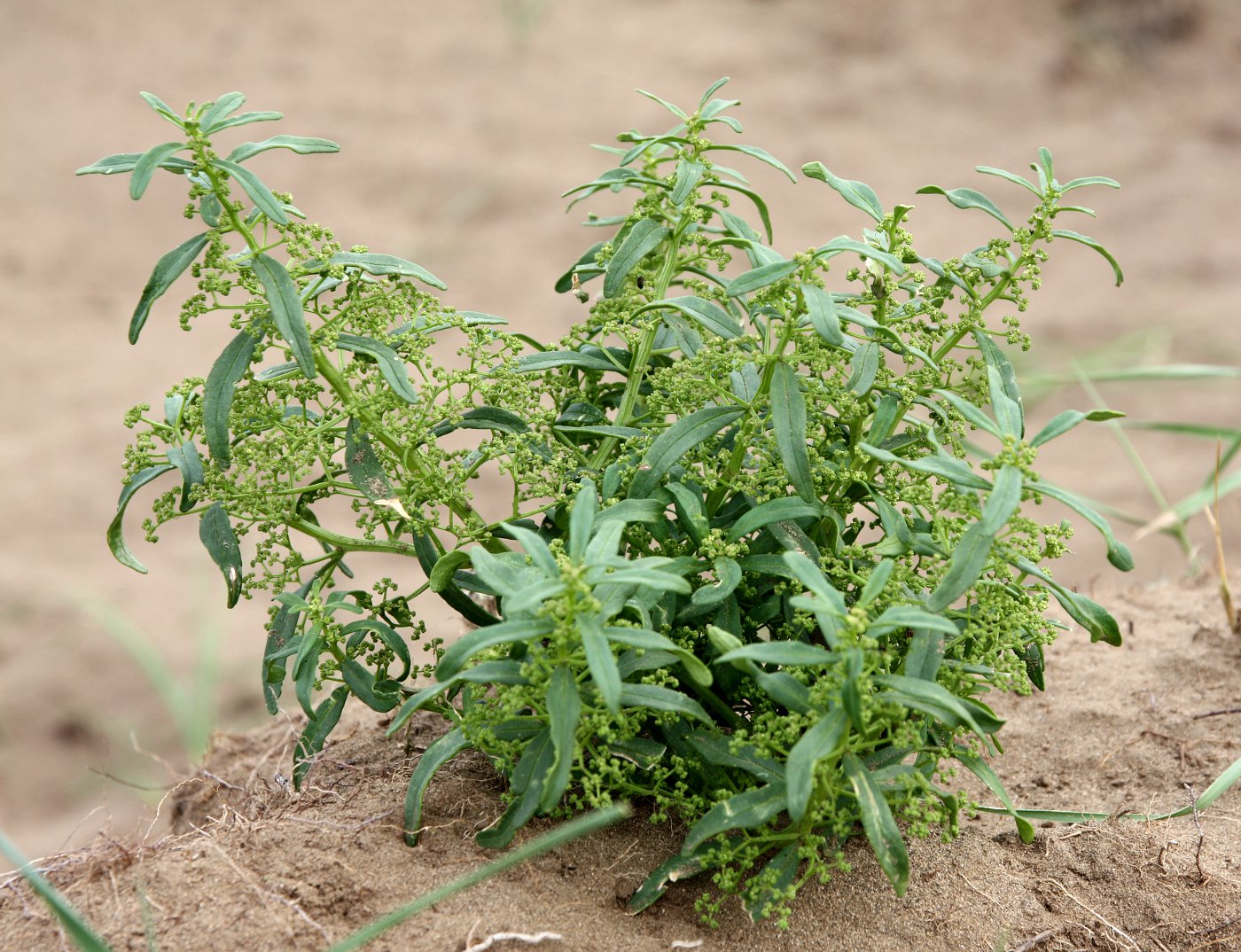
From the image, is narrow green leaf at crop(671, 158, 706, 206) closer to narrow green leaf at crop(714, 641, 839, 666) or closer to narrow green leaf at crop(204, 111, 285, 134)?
narrow green leaf at crop(204, 111, 285, 134)

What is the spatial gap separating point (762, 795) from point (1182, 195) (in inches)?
221

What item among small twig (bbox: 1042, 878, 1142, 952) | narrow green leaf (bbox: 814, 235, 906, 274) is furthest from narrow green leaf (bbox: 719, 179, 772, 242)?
small twig (bbox: 1042, 878, 1142, 952)

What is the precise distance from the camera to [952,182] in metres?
6.22

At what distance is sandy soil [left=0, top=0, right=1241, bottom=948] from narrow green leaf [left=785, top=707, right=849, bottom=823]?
112 inches

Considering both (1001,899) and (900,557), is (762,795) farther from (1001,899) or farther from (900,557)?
(1001,899)

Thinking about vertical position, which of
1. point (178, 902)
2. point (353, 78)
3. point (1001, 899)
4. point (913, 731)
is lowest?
point (1001, 899)

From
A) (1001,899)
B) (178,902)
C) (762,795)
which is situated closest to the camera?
(762,795)

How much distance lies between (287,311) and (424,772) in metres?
0.63

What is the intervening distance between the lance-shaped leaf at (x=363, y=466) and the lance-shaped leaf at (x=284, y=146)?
366 millimetres

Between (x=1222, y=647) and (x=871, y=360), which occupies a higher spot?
(x=871, y=360)

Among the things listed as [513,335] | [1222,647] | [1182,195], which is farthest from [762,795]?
[1182,195]

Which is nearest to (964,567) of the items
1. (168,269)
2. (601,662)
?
(601,662)

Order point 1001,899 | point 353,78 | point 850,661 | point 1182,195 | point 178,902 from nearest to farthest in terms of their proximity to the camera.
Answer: point 850,661, point 178,902, point 1001,899, point 1182,195, point 353,78

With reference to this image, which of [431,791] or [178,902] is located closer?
[178,902]
